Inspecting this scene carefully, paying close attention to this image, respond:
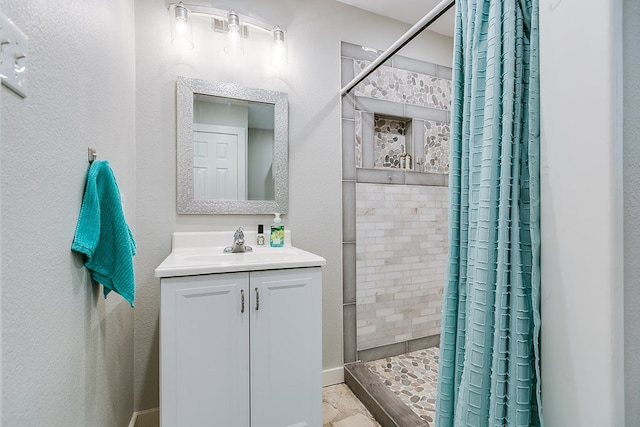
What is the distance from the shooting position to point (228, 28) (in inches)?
63.3

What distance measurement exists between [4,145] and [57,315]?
41 cm

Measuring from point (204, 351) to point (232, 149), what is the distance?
3.62 feet

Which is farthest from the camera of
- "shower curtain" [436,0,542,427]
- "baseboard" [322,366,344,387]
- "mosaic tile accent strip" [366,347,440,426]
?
"baseboard" [322,366,344,387]

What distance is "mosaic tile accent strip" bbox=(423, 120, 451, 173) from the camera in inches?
85.0

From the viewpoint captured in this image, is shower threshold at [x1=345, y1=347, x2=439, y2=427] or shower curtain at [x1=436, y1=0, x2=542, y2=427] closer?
shower curtain at [x1=436, y1=0, x2=542, y2=427]

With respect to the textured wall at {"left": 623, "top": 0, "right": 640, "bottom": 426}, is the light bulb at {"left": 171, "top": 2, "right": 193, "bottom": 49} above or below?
above

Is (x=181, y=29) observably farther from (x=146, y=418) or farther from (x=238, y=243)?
(x=146, y=418)

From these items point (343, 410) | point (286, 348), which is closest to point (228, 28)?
point (286, 348)

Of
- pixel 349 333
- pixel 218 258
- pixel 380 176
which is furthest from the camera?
pixel 380 176

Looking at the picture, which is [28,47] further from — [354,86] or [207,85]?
[354,86]

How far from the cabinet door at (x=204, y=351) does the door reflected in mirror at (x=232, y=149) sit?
0.66 metres

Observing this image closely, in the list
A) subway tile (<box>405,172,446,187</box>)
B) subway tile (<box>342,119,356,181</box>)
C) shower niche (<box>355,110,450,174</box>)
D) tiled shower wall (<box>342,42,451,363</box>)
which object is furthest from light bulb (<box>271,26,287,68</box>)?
subway tile (<box>405,172,446,187</box>)

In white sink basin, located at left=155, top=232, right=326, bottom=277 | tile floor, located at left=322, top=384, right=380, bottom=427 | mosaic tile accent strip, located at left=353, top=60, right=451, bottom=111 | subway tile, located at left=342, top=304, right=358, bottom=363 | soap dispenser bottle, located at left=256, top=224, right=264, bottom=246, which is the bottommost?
tile floor, located at left=322, top=384, right=380, bottom=427

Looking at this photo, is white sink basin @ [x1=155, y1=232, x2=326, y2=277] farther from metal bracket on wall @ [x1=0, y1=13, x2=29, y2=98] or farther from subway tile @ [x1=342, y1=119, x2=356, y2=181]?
metal bracket on wall @ [x1=0, y1=13, x2=29, y2=98]
